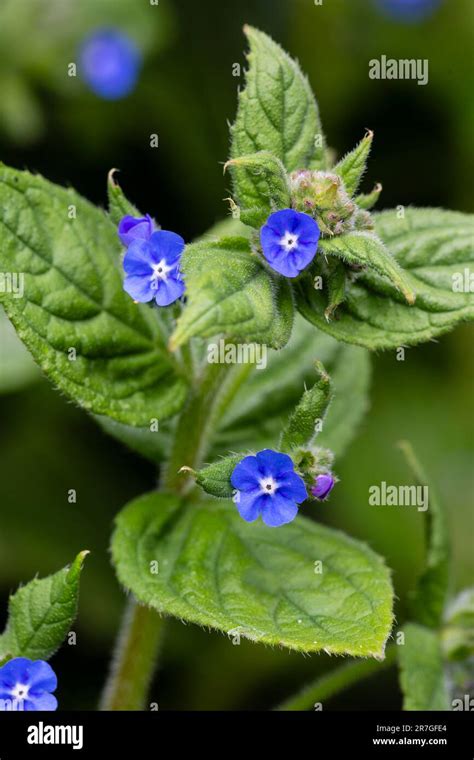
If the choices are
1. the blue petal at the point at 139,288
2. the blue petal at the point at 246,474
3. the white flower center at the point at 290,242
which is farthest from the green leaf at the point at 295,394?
the white flower center at the point at 290,242

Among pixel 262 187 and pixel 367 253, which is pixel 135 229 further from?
pixel 367 253

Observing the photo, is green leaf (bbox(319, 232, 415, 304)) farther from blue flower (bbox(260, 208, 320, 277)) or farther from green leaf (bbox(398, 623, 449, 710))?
green leaf (bbox(398, 623, 449, 710))

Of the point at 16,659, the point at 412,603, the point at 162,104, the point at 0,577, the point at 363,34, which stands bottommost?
the point at 16,659

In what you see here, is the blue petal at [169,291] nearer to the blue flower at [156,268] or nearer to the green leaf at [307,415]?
the blue flower at [156,268]

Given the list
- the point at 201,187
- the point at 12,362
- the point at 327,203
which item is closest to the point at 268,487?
the point at 327,203

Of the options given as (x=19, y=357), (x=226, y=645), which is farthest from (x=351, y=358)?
(x=226, y=645)

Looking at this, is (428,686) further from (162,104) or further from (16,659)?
(162,104)
